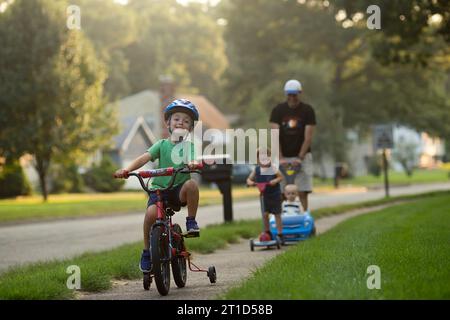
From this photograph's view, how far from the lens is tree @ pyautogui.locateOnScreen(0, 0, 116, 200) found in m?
39.6

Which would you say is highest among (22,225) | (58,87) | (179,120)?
(58,87)

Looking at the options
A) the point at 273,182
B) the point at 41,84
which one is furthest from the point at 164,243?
the point at 41,84

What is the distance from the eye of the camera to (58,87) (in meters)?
40.0

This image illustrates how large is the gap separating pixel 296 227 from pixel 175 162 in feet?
19.2

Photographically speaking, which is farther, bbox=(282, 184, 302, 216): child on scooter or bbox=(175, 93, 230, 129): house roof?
bbox=(175, 93, 230, 129): house roof

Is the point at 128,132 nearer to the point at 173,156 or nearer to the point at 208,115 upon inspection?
the point at 208,115

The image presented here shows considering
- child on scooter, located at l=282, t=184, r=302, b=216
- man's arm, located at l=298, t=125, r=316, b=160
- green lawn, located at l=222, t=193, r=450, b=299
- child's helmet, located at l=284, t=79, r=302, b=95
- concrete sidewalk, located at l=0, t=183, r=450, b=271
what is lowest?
concrete sidewalk, located at l=0, t=183, r=450, b=271

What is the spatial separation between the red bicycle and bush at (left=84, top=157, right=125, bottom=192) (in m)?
46.5

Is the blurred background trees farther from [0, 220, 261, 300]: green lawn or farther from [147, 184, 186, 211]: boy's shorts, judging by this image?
[147, 184, 186, 211]: boy's shorts

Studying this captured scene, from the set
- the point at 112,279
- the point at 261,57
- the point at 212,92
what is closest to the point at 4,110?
the point at 261,57

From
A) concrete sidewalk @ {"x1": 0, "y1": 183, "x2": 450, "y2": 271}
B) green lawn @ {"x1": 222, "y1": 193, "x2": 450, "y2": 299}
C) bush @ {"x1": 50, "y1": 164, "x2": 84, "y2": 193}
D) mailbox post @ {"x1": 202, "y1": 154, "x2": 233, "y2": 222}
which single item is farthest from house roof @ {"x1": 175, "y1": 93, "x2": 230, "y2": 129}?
green lawn @ {"x1": 222, "y1": 193, "x2": 450, "y2": 299}

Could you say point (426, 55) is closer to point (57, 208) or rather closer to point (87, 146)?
point (57, 208)

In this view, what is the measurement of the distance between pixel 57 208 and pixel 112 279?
20088mm

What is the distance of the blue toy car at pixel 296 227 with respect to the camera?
14.3 metres
